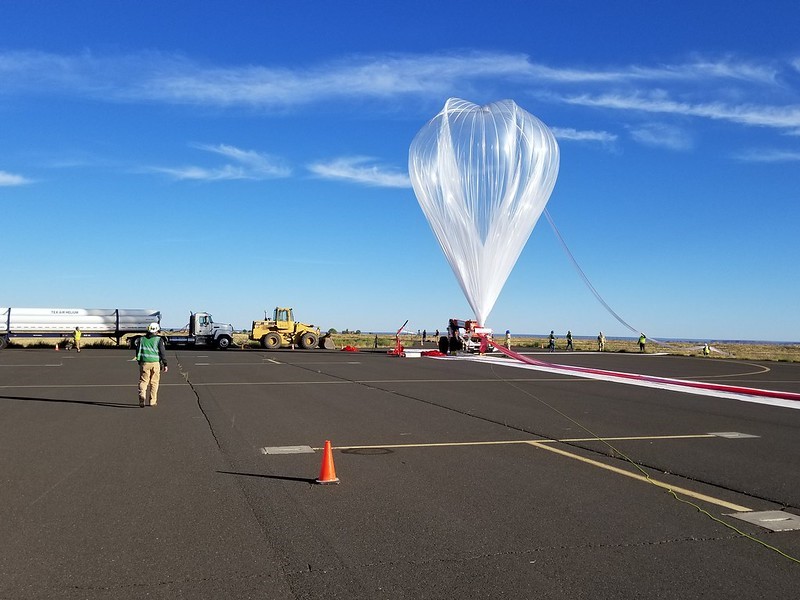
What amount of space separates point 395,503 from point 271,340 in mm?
48803

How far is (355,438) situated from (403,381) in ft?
40.3

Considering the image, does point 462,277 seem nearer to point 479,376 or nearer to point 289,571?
point 479,376

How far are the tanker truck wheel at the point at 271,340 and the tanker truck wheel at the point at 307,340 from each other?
173 centimetres

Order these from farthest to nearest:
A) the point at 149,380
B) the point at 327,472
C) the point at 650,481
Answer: the point at 149,380, the point at 650,481, the point at 327,472

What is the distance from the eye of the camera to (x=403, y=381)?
2359cm

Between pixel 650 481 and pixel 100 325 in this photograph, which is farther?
pixel 100 325

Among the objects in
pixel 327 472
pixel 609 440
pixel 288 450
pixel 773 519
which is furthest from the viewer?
pixel 609 440

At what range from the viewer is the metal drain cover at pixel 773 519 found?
6.43m

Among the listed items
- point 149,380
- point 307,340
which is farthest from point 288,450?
point 307,340

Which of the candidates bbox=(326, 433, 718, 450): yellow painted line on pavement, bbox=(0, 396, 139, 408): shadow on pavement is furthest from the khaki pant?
bbox=(326, 433, 718, 450): yellow painted line on pavement

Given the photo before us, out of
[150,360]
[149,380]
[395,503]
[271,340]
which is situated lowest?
[395,503]

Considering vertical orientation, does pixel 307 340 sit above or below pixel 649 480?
above

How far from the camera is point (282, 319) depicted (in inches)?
2210

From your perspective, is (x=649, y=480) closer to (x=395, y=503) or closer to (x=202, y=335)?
(x=395, y=503)
